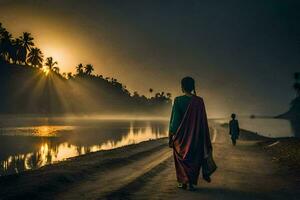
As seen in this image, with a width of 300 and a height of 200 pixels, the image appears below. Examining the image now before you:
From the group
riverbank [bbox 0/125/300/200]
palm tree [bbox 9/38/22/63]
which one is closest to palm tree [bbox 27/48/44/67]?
palm tree [bbox 9/38/22/63]

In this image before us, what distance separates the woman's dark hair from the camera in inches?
370

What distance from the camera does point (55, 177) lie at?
10.9m

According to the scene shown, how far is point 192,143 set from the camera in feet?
29.7

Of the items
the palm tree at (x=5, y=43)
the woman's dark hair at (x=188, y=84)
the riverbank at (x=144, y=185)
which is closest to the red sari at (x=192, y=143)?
the woman's dark hair at (x=188, y=84)

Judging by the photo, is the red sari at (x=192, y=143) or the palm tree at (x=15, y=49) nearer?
the red sari at (x=192, y=143)

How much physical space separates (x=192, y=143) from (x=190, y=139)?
98 millimetres

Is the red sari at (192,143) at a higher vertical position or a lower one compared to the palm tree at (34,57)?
lower

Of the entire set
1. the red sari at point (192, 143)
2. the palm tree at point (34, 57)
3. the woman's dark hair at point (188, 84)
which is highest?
the palm tree at point (34, 57)

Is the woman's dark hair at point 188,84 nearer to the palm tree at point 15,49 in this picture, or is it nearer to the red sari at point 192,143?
the red sari at point 192,143

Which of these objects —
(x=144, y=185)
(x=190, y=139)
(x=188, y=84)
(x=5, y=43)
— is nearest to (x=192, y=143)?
(x=190, y=139)

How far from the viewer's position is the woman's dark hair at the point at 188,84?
940 centimetres

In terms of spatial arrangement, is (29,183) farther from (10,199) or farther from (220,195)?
(220,195)

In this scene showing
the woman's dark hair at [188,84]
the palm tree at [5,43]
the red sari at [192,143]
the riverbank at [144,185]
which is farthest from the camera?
the palm tree at [5,43]

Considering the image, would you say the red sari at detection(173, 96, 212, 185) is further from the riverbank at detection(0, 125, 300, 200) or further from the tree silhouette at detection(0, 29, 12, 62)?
the tree silhouette at detection(0, 29, 12, 62)
